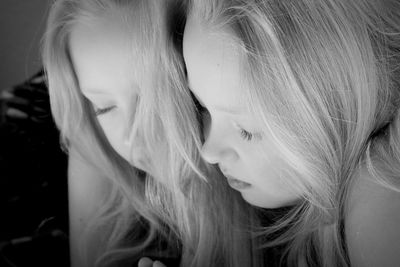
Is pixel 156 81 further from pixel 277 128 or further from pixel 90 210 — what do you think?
pixel 90 210

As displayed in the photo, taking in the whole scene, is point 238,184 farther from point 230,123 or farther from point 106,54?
point 106,54

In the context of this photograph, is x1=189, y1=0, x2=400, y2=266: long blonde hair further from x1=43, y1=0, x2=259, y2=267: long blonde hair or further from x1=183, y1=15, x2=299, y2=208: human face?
x1=43, y1=0, x2=259, y2=267: long blonde hair

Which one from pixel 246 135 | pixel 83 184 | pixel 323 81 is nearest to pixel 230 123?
pixel 246 135

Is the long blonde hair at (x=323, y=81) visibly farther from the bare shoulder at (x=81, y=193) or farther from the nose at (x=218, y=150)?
the bare shoulder at (x=81, y=193)

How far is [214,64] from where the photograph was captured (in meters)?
0.55

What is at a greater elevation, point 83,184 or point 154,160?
point 154,160

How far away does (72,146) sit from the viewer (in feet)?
3.09

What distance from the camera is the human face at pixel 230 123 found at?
543 mm

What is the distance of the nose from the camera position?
2.07ft

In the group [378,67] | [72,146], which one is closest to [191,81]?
[378,67]

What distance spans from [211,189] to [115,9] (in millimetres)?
397

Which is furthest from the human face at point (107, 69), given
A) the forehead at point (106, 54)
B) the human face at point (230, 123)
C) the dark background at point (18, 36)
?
the dark background at point (18, 36)

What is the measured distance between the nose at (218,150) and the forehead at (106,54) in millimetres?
189

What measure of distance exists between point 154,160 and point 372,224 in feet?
1.35
